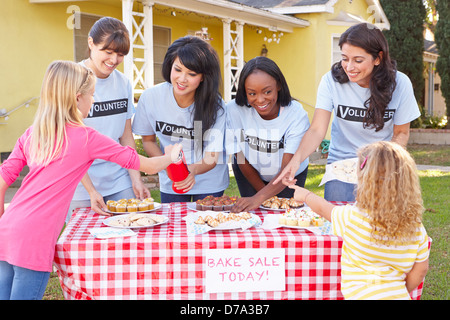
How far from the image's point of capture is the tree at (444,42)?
14.8 metres

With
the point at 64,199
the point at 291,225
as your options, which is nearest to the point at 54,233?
the point at 64,199

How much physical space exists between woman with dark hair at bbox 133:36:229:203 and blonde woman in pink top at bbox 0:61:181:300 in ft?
2.81

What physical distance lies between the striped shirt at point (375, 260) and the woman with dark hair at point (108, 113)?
1.53m

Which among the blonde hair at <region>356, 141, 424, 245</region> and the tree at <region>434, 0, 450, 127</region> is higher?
the tree at <region>434, 0, 450, 127</region>

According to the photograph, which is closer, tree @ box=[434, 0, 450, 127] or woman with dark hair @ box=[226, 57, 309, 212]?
woman with dark hair @ box=[226, 57, 309, 212]

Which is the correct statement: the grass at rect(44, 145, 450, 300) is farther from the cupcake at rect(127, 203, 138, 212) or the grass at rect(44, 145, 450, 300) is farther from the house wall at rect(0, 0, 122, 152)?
the house wall at rect(0, 0, 122, 152)

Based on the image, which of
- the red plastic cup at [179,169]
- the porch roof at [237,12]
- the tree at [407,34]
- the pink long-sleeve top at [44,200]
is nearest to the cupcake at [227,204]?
the red plastic cup at [179,169]

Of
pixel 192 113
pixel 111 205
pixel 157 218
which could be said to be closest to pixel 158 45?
pixel 192 113

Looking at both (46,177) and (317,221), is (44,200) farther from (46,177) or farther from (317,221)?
(317,221)

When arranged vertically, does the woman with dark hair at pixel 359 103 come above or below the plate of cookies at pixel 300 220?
above

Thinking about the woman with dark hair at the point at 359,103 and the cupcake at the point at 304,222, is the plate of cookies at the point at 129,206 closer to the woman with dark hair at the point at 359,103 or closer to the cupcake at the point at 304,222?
the woman with dark hair at the point at 359,103

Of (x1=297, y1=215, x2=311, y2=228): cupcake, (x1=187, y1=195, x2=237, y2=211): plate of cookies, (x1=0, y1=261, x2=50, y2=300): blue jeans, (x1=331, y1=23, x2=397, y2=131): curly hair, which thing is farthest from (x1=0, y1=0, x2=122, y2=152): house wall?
(x1=297, y1=215, x2=311, y2=228): cupcake

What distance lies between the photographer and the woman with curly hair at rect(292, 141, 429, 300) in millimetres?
2307
